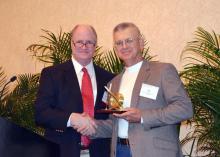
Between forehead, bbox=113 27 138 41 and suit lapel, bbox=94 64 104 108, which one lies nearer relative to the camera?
forehead, bbox=113 27 138 41

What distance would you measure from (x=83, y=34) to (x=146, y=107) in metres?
0.81

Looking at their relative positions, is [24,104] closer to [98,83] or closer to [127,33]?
[98,83]

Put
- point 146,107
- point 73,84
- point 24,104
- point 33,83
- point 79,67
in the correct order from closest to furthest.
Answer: point 146,107 < point 73,84 < point 79,67 < point 24,104 < point 33,83

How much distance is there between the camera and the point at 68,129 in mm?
2609

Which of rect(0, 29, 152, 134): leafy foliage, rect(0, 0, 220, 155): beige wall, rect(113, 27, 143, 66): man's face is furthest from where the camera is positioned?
rect(0, 0, 220, 155): beige wall

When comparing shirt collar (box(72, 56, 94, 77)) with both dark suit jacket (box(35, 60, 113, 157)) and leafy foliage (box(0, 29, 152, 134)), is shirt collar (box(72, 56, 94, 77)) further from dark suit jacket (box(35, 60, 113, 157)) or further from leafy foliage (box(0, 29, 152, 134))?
leafy foliage (box(0, 29, 152, 134))

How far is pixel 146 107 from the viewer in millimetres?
2328

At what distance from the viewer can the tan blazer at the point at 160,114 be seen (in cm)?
223

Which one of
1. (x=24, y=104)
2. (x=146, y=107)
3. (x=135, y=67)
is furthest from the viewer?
(x=24, y=104)

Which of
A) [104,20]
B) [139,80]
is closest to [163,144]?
[139,80]

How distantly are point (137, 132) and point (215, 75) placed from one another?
0.70m

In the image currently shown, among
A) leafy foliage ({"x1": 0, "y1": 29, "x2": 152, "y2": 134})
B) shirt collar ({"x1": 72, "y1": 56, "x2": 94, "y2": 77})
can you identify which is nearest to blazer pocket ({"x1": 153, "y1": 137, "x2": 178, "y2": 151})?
shirt collar ({"x1": 72, "y1": 56, "x2": 94, "y2": 77})

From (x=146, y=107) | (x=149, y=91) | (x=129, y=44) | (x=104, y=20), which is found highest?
(x=104, y=20)

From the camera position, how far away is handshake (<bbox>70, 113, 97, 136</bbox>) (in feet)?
8.08
